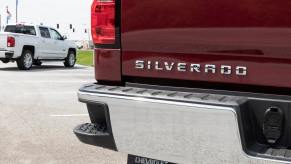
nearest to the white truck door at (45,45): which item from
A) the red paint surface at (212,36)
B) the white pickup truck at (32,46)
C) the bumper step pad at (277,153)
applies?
the white pickup truck at (32,46)

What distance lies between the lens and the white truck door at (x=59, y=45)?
2264cm

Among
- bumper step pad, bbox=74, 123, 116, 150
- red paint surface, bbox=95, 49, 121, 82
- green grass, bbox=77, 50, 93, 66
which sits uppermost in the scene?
red paint surface, bbox=95, 49, 121, 82

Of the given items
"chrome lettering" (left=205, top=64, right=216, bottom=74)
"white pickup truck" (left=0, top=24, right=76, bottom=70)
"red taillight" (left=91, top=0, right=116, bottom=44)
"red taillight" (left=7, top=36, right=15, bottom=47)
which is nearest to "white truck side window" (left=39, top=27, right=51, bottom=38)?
"white pickup truck" (left=0, top=24, right=76, bottom=70)

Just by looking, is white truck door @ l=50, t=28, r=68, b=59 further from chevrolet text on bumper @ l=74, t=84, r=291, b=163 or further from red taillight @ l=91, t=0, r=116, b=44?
chevrolet text on bumper @ l=74, t=84, r=291, b=163

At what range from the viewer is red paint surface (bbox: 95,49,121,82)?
3387 millimetres

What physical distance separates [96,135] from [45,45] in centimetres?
1904

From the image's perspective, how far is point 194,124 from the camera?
2.84 metres

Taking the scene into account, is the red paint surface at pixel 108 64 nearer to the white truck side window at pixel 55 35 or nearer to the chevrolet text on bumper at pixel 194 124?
the chevrolet text on bumper at pixel 194 124

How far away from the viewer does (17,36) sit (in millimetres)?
19812

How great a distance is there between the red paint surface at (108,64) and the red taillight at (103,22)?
75mm

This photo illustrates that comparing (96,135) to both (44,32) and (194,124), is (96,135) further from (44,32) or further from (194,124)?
(44,32)

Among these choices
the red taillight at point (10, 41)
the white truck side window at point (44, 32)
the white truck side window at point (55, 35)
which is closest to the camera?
the red taillight at point (10, 41)

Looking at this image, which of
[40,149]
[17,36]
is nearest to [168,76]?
[40,149]

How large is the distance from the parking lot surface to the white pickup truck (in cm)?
722
